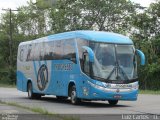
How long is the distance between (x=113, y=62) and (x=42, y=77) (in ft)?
Result: 21.9

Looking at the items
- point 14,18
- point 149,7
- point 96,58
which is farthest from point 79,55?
point 14,18

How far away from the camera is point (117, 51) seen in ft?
70.7

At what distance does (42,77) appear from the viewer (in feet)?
88.3

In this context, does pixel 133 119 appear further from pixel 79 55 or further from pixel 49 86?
pixel 49 86

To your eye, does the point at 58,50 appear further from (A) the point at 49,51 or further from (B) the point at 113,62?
(B) the point at 113,62

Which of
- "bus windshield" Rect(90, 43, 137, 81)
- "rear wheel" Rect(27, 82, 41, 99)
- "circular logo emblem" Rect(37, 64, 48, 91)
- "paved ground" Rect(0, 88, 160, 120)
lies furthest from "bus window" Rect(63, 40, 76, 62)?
"rear wheel" Rect(27, 82, 41, 99)

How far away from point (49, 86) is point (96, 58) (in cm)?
557

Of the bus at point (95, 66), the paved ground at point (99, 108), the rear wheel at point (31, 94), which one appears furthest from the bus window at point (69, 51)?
the rear wheel at point (31, 94)

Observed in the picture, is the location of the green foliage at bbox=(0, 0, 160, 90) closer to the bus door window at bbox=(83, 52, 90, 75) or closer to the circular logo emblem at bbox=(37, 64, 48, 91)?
the circular logo emblem at bbox=(37, 64, 48, 91)

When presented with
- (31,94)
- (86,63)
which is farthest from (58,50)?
(31,94)

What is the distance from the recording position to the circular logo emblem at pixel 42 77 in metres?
26.4

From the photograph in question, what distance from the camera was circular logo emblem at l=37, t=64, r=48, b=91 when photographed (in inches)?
1041

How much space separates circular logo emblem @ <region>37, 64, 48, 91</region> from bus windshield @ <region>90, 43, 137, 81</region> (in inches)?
225

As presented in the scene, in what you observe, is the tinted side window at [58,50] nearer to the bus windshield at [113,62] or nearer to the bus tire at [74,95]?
the bus tire at [74,95]
